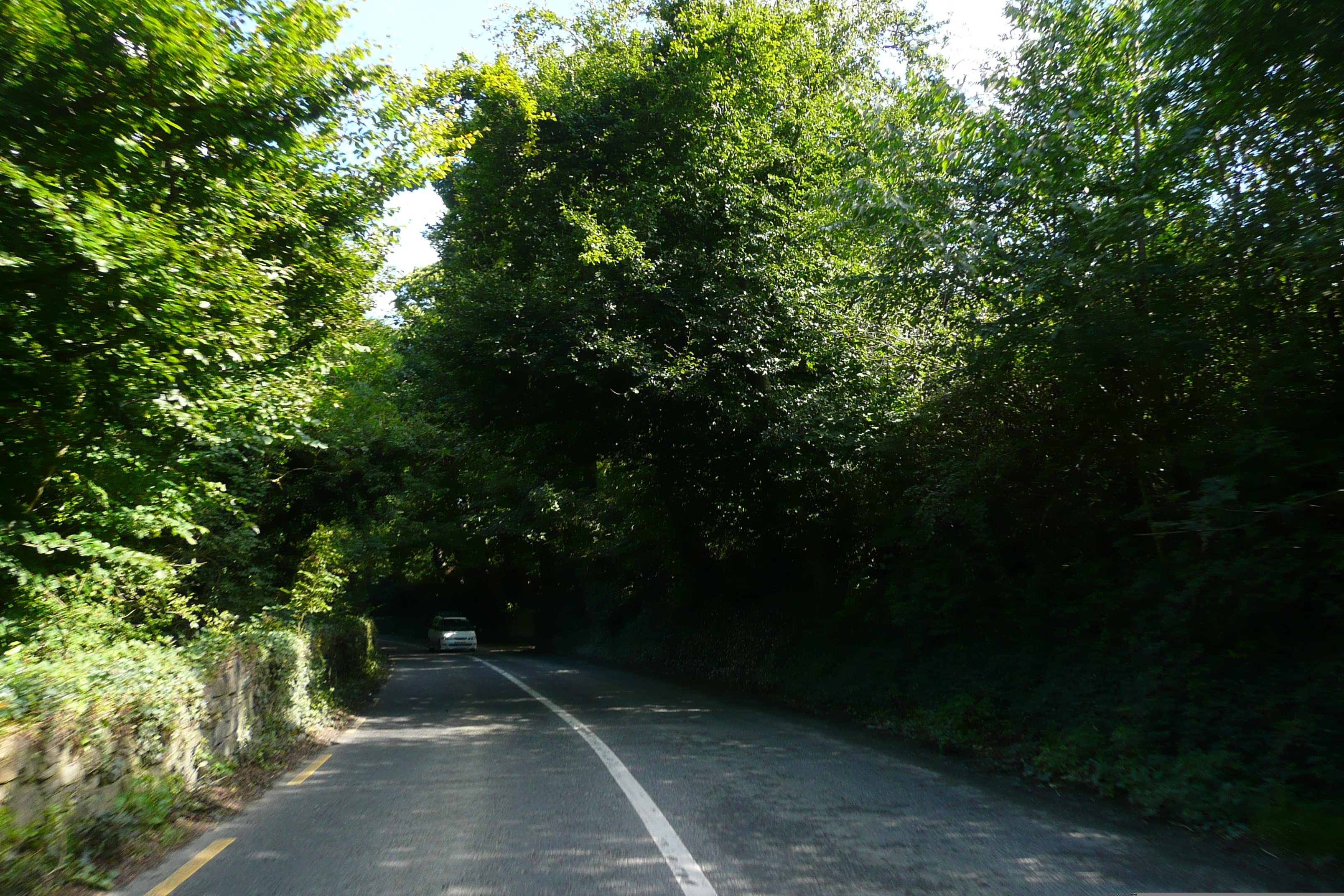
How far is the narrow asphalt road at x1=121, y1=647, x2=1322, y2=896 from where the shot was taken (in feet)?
17.4

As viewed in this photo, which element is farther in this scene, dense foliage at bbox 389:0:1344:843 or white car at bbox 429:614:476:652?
white car at bbox 429:614:476:652

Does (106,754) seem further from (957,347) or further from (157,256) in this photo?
(957,347)

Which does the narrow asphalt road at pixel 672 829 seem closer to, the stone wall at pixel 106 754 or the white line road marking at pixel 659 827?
the white line road marking at pixel 659 827

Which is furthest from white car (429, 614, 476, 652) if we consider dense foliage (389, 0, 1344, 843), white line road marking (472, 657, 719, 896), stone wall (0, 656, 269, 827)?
stone wall (0, 656, 269, 827)

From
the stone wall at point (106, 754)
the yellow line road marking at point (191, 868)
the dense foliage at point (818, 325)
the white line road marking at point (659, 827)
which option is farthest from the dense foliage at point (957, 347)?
the stone wall at point (106, 754)

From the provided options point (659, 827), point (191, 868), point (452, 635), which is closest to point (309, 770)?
point (191, 868)

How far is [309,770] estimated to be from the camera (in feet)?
30.7

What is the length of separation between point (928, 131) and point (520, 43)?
10295mm

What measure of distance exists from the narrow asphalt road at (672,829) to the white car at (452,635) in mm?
27784

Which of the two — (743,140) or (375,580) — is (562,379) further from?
(375,580)

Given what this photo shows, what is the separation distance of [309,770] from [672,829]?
15.3 ft

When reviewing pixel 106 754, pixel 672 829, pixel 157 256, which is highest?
pixel 157 256

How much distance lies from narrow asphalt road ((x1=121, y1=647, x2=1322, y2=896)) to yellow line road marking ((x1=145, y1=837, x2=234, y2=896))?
0.04 metres

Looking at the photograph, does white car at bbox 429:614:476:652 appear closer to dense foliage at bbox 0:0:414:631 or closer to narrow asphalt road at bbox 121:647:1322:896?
dense foliage at bbox 0:0:414:631
